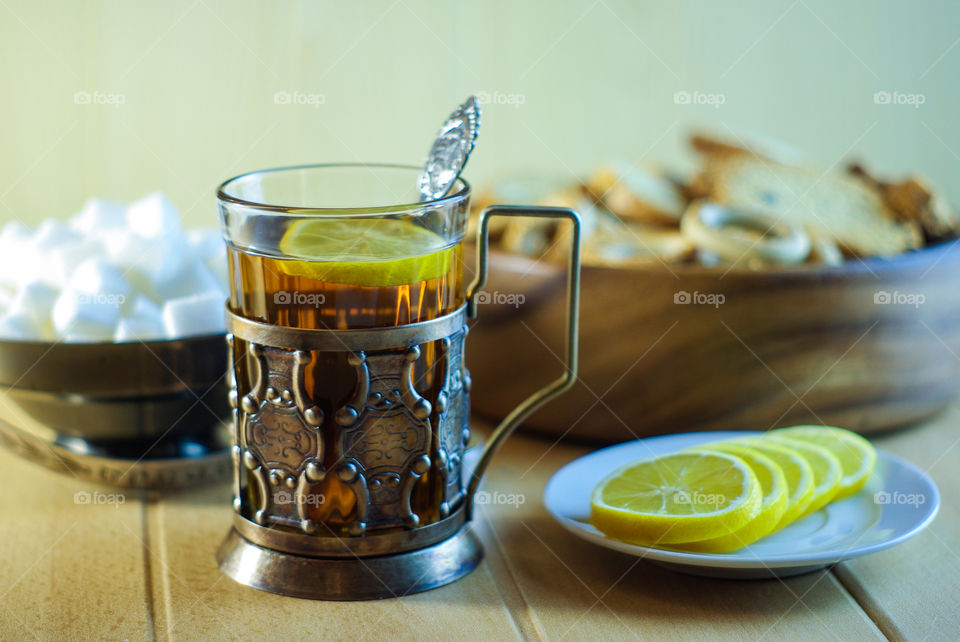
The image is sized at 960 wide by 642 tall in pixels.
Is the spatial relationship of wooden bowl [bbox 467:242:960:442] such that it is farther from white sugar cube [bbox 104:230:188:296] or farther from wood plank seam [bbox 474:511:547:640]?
white sugar cube [bbox 104:230:188:296]

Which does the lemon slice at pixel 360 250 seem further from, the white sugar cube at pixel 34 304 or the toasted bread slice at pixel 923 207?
the toasted bread slice at pixel 923 207

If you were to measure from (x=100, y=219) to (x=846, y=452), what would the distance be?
62 cm

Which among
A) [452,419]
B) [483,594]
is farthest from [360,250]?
[483,594]

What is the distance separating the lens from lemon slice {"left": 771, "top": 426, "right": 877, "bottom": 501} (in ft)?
2.19

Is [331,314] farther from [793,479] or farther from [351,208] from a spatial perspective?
[793,479]

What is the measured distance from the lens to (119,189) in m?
1.20

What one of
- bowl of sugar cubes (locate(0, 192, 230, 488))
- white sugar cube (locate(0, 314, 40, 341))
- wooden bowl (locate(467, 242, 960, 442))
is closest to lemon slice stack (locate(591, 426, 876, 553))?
wooden bowl (locate(467, 242, 960, 442))

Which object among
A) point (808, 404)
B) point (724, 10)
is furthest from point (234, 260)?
point (724, 10)

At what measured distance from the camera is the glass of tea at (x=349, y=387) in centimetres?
54

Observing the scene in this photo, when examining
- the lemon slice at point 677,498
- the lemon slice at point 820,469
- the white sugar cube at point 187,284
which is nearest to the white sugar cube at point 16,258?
the white sugar cube at point 187,284

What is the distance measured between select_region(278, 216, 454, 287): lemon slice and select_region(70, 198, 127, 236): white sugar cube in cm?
32

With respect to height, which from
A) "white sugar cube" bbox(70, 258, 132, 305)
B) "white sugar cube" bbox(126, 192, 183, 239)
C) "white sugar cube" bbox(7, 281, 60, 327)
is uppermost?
"white sugar cube" bbox(126, 192, 183, 239)

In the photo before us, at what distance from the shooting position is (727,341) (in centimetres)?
77

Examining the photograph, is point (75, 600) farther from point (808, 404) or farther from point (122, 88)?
point (122, 88)
